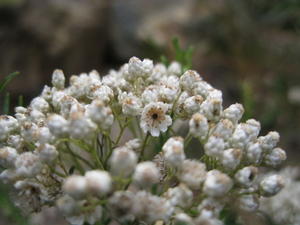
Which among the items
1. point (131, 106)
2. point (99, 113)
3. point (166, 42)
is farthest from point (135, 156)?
point (166, 42)

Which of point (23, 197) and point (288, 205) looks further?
point (288, 205)

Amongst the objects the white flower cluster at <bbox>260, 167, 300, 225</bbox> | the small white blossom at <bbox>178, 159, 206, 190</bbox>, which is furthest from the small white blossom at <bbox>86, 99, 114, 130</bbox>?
the white flower cluster at <bbox>260, 167, 300, 225</bbox>

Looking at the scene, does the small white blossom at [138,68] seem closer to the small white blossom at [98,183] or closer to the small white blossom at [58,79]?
the small white blossom at [58,79]

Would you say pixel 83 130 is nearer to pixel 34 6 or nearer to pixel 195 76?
pixel 195 76

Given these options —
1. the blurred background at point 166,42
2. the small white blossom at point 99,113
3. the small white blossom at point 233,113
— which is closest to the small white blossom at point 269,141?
the small white blossom at point 233,113

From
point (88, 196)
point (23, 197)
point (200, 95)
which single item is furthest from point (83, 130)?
point (200, 95)

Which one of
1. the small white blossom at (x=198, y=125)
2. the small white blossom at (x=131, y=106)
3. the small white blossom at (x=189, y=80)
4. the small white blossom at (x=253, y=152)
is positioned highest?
the small white blossom at (x=189, y=80)

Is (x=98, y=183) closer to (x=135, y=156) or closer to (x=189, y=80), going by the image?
(x=135, y=156)
